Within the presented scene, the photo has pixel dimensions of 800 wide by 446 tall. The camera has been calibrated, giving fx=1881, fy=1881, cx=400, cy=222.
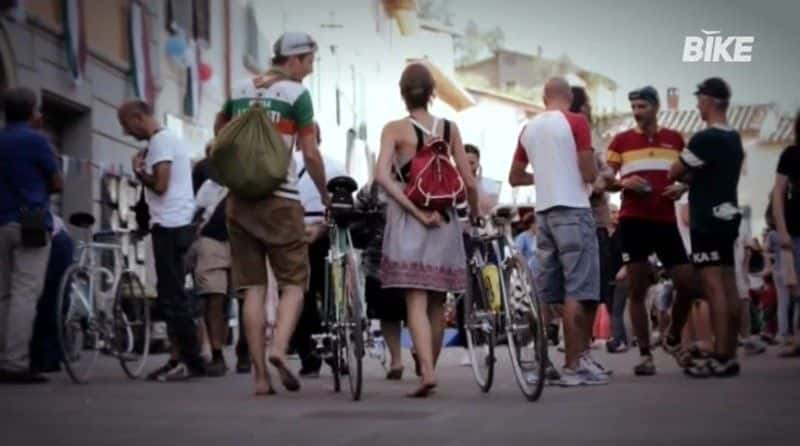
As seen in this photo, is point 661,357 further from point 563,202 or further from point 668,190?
point 563,202


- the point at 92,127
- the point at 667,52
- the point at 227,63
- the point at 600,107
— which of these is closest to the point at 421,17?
the point at 600,107

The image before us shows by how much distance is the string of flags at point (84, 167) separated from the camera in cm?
1797

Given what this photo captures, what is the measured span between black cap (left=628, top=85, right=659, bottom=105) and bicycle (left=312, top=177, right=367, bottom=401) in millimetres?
1891

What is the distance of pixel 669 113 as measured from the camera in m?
27.4

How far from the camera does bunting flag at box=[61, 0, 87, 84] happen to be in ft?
57.7

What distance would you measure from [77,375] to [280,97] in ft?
7.62

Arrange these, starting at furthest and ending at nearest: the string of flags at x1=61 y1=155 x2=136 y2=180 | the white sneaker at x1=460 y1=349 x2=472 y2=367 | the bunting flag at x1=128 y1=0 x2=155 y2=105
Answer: the bunting flag at x1=128 y1=0 x2=155 y2=105
the string of flags at x1=61 y1=155 x2=136 y2=180
the white sneaker at x1=460 y1=349 x2=472 y2=367

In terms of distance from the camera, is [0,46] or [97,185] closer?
[0,46]

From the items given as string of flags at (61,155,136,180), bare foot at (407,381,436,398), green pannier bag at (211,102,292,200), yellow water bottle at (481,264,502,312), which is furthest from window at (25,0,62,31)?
bare foot at (407,381,436,398)

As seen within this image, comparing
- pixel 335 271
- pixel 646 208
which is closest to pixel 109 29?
pixel 646 208

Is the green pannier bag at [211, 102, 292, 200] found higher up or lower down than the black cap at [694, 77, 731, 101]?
lower down

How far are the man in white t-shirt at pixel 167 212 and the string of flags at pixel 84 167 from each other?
6.67 metres

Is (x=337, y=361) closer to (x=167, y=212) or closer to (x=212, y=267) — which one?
(x=167, y=212)

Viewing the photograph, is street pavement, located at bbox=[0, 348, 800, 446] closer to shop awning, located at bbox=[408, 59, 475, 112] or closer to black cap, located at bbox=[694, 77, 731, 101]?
black cap, located at bbox=[694, 77, 731, 101]
